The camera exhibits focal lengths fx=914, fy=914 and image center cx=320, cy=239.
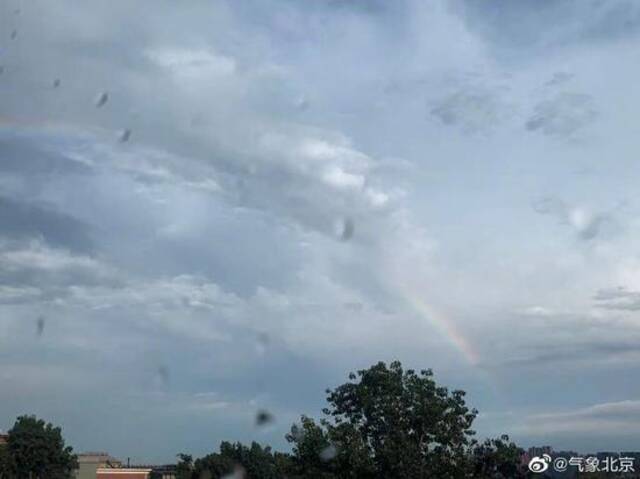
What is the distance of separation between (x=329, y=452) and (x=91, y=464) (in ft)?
226

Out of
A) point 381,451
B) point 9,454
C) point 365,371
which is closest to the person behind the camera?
point 381,451

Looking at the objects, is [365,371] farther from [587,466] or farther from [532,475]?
[587,466]

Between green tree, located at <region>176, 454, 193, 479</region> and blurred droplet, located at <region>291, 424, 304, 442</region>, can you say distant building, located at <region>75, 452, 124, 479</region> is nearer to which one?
green tree, located at <region>176, 454, 193, 479</region>

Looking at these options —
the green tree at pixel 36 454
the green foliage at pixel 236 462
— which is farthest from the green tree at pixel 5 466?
the green foliage at pixel 236 462

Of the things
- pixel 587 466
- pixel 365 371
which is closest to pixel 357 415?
pixel 365 371

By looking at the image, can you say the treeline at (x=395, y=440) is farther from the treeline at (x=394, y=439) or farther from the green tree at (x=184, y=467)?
the green tree at (x=184, y=467)

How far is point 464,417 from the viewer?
30922 mm

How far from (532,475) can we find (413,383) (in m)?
6.11

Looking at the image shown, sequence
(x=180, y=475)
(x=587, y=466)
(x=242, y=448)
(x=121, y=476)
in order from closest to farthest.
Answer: (x=587, y=466)
(x=180, y=475)
(x=242, y=448)
(x=121, y=476)

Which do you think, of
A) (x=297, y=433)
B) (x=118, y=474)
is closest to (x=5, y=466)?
(x=118, y=474)

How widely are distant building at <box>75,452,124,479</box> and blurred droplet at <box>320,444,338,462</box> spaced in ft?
211

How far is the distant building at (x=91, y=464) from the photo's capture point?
90.6 m

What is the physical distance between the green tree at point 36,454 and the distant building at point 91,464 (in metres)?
15.4

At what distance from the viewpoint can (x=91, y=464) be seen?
92562mm
